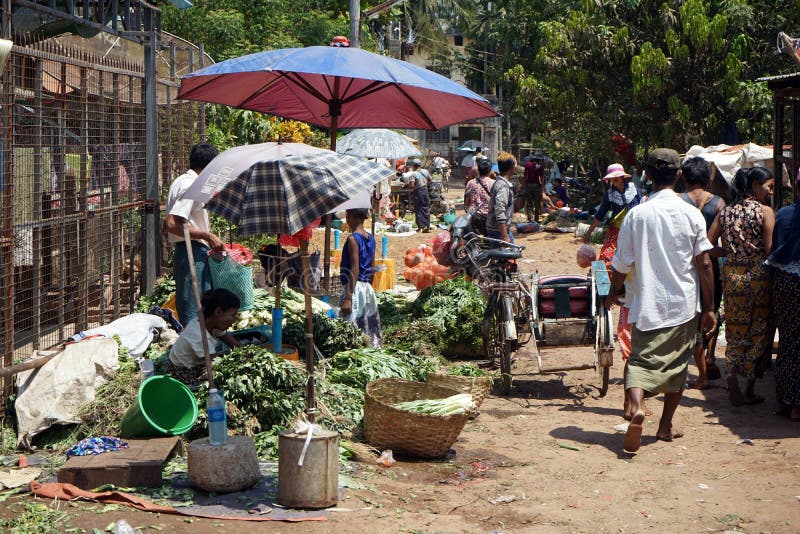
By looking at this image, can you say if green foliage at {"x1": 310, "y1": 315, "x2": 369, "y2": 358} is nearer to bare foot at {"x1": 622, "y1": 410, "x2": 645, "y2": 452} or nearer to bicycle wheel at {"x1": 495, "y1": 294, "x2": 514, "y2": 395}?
bicycle wheel at {"x1": 495, "y1": 294, "x2": 514, "y2": 395}

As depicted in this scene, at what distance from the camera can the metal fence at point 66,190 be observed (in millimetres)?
6859

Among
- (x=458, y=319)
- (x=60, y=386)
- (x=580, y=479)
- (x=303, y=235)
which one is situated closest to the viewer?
(x=580, y=479)

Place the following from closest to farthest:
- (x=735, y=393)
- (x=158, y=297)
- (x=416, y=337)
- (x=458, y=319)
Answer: (x=735, y=393) → (x=416, y=337) → (x=458, y=319) → (x=158, y=297)

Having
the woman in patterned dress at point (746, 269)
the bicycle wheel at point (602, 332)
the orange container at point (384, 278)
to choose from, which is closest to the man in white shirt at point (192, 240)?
the bicycle wheel at point (602, 332)

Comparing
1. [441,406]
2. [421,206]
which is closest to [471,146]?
[421,206]

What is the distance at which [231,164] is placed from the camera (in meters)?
5.98

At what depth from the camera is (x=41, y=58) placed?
716 cm

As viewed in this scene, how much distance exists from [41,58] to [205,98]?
5.88ft

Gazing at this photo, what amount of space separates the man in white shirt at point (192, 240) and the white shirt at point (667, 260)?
3.44 m

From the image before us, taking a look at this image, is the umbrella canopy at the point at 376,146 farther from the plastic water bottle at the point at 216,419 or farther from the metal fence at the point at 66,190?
the plastic water bottle at the point at 216,419

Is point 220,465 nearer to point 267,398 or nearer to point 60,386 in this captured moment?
point 267,398

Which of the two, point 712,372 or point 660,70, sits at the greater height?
point 660,70

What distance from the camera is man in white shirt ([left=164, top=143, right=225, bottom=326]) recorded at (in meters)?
7.76

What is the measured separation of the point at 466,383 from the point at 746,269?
8.31 ft
